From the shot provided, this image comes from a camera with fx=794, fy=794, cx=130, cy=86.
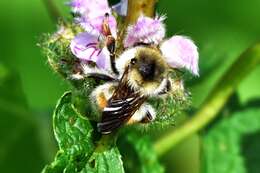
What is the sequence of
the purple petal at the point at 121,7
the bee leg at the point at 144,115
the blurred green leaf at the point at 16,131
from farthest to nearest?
1. the blurred green leaf at the point at 16,131
2. the purple petal at the point at 121,7
3. the bee leg at the point at 144,115

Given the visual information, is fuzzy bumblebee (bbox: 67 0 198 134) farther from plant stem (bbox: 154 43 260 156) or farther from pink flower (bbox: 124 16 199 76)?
plant stem (bbox: 154 43 260 156)

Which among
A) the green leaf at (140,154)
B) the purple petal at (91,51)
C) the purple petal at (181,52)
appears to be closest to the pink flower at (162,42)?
the purple petal at (181,52)

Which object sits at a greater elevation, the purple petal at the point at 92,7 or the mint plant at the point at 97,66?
the purple petal at the point at 92,7

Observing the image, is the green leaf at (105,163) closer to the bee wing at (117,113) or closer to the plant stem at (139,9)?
the bee wing at (117,113)

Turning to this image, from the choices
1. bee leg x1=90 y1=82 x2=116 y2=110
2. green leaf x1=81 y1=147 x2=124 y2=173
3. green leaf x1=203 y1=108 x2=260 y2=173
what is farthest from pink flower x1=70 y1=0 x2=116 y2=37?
green leaf x1=203 y1=108 x2=260 y2=173

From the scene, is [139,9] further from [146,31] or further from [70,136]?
[70,136]

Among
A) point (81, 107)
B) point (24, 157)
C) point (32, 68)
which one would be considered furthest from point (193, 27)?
point (81, 107)

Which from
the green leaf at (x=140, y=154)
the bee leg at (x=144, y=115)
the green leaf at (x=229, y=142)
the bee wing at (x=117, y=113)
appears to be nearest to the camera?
the bee wing at (x=117, y=113)
